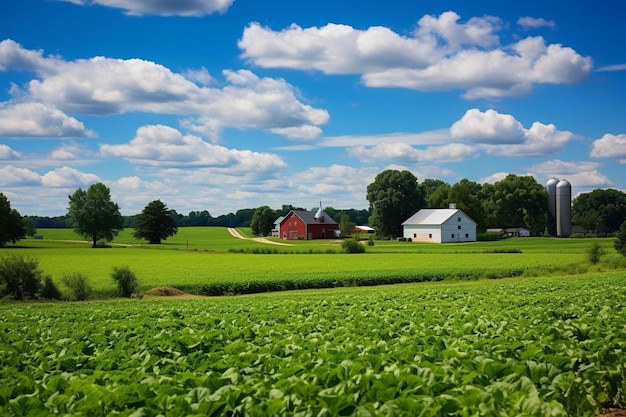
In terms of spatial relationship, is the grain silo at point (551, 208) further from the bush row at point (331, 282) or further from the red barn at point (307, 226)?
the bush row at point (331, 282)

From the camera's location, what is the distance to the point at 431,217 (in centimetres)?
11038

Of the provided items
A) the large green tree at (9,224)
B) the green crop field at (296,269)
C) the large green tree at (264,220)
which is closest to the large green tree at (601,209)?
the large green tree at (264,220)

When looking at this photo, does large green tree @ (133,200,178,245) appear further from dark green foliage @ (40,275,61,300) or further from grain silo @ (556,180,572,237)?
grain silo @ (556,180,572,237)

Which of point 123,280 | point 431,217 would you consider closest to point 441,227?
point 431,217

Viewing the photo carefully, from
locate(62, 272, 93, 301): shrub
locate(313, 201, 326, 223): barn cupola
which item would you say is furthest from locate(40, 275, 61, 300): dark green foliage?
locate(313, 201, 326, 223): barn cupola

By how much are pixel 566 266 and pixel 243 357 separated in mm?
46111

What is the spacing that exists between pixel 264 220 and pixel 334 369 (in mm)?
144663

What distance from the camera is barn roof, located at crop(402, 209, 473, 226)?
107562 millimetres

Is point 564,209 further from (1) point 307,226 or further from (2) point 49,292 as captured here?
(2) point 49,292

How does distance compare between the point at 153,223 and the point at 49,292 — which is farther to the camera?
the point at 153,223

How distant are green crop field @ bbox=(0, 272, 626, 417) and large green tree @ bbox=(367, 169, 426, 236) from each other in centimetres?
10549

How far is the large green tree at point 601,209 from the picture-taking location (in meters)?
153

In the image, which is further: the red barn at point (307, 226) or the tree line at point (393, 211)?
the red barn at point (307, 226)

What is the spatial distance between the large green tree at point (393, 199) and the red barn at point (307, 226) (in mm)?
10151
